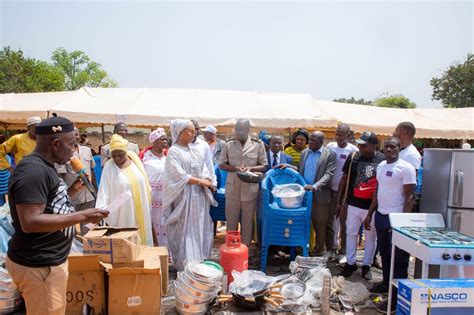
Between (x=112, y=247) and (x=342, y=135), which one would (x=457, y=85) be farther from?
(x=112, y=247)

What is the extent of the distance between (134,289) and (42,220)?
1.64 metres

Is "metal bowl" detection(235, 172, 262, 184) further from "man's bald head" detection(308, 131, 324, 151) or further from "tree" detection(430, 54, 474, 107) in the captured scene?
"tree" detection(430, 54, 474, 107)

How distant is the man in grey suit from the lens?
16.6 feet

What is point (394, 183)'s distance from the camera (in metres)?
3.93

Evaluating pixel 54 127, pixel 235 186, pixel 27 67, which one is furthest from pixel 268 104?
pixel 27 67

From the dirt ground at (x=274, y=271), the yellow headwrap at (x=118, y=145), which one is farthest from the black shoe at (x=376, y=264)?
the yellow headwrap at (x=118, y=145)

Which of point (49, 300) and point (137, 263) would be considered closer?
point (49, 300)

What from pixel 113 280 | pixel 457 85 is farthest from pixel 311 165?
pixel 457 85

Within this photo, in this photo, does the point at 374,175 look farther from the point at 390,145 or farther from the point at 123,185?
the point at 123,185

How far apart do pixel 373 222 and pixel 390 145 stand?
3.50 ft

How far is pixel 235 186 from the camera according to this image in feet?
16.2

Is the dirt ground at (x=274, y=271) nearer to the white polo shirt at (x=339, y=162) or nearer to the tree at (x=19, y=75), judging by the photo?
the white polo shirt at (x=339, y=162)

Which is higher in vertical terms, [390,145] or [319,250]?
[390,145]

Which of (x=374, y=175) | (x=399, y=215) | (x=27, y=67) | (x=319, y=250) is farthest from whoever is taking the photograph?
(x=27, y=67)
